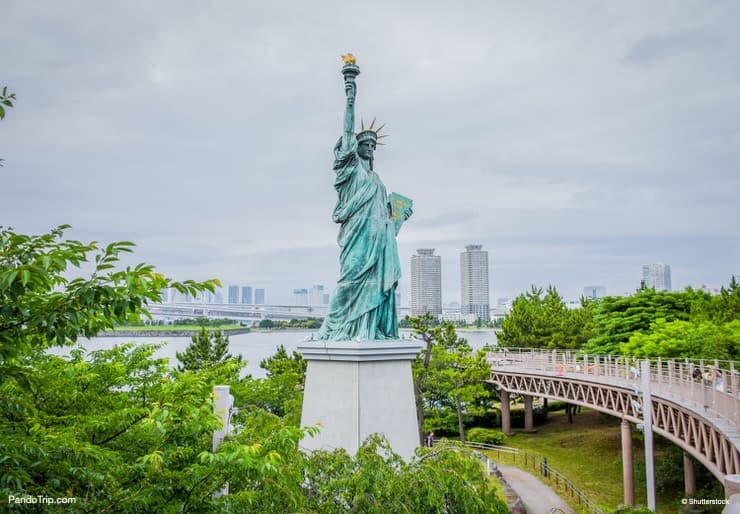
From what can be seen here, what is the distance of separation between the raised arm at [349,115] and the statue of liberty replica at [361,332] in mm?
25

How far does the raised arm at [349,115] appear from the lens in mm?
15453

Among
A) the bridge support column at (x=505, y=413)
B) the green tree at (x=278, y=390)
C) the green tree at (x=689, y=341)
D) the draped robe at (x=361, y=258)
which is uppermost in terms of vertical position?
the draped robe at (x=361, y=258)

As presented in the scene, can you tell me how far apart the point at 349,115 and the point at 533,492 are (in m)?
16.5

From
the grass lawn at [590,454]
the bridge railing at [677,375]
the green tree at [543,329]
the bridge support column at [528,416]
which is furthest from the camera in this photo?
the green tree at [543,329]

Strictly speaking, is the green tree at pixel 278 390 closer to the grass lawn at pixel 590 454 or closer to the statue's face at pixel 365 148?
the grass lawn at pixel 590 454

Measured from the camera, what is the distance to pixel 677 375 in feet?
71.2

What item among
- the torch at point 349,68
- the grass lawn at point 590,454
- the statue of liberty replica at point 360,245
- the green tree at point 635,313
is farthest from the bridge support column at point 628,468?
the torch at point 349,68

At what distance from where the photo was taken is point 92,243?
510 centimetres

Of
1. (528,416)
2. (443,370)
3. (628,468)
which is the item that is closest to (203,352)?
(443,370)

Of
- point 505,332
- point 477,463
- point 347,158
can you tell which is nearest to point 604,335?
point 505,332

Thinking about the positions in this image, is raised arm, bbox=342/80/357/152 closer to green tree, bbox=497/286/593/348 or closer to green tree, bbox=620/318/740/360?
green tree, bbox=620/318/740/360

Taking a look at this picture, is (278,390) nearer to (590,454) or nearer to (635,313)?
(590,454)

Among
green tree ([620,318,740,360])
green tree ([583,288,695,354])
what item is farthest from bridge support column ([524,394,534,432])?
green tree ([620,318,740,360])

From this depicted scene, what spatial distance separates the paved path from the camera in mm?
21125
